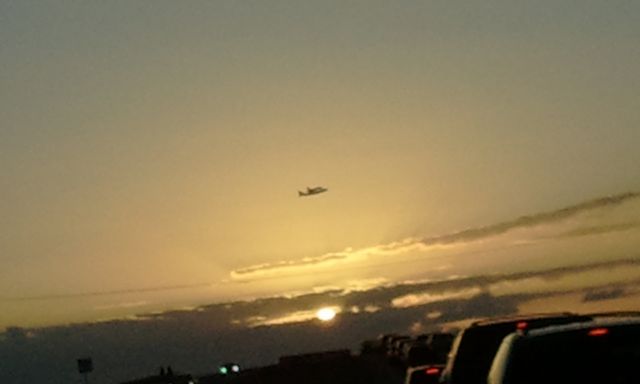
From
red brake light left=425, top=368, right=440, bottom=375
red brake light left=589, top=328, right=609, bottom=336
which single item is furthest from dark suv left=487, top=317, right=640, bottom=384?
red brake light left=425, top=368, right=440, bottom=375

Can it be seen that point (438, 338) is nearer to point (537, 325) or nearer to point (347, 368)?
point (347, 368)

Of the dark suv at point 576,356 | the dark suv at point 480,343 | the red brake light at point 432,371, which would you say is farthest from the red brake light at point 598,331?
the red brake light at point 432,371

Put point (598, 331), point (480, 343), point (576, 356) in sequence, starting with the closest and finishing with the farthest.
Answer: point (576, 356) < point (598, 331) < point (480, 343)

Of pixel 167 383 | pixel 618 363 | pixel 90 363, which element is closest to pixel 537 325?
pixel 618 363

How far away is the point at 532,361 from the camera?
11578 mm

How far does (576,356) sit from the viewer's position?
37.7 feet

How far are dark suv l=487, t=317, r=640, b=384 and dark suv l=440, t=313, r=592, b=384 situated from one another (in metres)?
5.70

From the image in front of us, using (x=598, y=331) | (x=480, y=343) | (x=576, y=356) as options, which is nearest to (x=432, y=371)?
(x=480, y=343)

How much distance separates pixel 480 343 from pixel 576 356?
675cm

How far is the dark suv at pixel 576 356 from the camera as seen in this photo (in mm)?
11258

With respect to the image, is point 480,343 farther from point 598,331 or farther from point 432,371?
point 598,331

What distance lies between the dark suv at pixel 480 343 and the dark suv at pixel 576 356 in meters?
5.70

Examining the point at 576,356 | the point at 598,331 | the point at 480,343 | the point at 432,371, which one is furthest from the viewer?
the point at 432,371

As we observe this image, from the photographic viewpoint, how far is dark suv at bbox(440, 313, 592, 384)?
1783 cm
